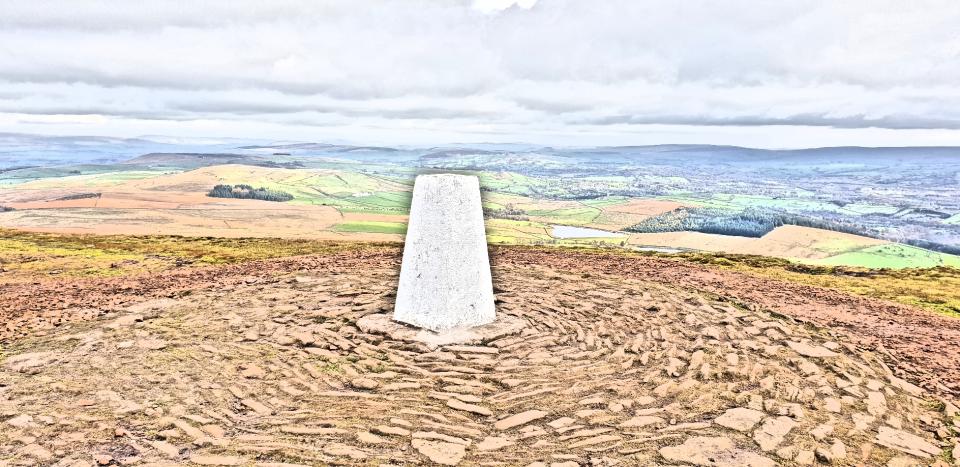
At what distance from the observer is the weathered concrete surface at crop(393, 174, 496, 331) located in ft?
28.0

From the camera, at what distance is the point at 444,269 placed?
28.1 feet

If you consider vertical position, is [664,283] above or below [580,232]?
above

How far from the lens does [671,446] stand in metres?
5.30

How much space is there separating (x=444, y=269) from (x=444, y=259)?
0.15 m

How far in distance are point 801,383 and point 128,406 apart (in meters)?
7.64

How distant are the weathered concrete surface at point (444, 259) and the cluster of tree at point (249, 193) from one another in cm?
4284

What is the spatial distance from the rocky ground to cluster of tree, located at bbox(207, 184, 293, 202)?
39315 mm

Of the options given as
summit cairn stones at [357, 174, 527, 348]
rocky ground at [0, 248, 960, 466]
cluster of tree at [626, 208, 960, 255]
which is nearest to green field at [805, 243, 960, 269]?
cluster of tree at [626, 208, 960, 255]

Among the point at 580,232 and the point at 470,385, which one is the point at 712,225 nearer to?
the point at 580,232

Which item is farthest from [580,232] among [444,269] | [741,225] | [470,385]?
[470,385]

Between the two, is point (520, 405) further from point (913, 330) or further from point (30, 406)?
point (913, 330)

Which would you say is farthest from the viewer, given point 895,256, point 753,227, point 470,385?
point 753,227

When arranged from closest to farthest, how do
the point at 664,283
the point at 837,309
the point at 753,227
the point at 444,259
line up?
1. the point at 444,259
2. the point at 837,309
3. the point at 664,283
4. the point at 753,227

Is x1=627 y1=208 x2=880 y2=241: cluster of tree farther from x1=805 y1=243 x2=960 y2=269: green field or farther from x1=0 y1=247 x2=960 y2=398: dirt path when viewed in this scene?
x1=0 y1=247 x2=960 y2=398: dirt path
